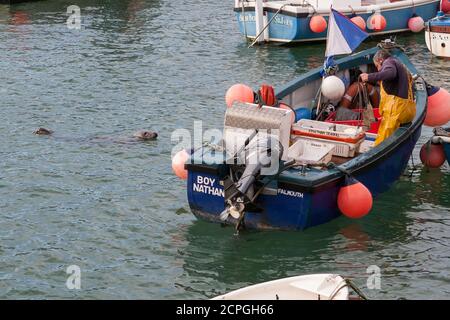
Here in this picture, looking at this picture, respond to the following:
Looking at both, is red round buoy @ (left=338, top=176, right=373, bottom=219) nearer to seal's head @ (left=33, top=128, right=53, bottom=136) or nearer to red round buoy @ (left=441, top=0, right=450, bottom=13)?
seal's head @ (left=33, top=128, right=53, bottom=136)

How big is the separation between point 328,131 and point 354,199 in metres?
1.87

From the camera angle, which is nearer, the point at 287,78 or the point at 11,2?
the point at 287,78

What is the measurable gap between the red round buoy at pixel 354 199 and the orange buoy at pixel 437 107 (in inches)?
141

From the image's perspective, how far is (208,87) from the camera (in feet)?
67.8

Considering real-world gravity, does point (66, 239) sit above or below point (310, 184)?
below

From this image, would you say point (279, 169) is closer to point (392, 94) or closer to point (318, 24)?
point (392, 94)

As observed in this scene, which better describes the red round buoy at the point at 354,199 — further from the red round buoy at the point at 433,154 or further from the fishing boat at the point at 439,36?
the fishing boat at the point at 439,36

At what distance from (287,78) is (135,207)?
874 cm

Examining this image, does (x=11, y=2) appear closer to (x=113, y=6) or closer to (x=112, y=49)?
(x=113, y=6)

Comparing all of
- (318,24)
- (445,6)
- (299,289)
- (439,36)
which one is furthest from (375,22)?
(299,289)

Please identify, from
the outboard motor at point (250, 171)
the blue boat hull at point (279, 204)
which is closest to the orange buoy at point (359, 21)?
the blue boat hull at point (279, 204)

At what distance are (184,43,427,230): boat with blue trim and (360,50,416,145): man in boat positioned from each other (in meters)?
0.18

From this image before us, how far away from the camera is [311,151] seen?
527 inches
